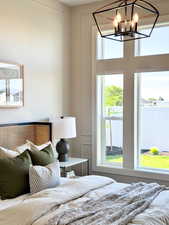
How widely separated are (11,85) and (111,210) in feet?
7.26

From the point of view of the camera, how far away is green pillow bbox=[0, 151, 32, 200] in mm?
2791

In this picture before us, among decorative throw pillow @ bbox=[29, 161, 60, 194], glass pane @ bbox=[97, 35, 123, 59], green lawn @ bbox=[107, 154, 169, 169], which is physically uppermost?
glass pane @ bbox=[97, 35, 123, 59]

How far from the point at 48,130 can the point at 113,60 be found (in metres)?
1.52

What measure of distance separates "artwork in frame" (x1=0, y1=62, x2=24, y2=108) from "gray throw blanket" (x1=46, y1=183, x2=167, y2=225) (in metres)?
1.84

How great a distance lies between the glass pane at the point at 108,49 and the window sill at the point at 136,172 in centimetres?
176

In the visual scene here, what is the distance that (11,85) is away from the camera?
3809mm

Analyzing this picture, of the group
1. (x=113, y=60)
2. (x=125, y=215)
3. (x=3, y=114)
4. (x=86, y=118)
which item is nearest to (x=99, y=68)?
(x=113, y=60)

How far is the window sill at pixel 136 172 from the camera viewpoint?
13.8ft

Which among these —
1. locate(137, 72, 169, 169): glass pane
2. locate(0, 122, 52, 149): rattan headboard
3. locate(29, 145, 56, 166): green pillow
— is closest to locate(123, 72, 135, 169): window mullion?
locate(137, 72, 169, 169): glass pane

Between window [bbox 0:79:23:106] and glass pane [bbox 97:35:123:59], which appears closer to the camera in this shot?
window [bbox 0:79:23:106]

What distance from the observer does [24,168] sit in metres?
2.92

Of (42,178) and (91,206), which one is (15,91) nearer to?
(42,178)

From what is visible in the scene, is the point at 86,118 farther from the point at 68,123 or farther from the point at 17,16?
the point at 17,16

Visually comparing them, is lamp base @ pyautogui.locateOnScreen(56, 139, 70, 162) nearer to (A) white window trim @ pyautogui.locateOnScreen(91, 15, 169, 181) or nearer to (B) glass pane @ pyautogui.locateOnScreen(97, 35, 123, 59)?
(A) white window trim @ pyautogui.locateOnScreen(91, 15, 169, 181)
